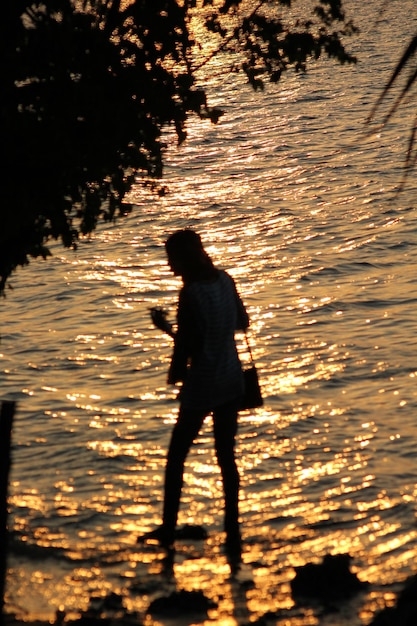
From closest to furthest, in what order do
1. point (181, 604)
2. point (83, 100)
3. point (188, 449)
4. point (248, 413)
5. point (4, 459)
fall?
point (4, 459) → point (181, 604) → point (83, 100) → point (188, 449) → point (248, 413)

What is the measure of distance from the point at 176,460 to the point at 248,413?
121 inches

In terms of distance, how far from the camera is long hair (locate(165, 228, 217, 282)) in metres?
6.86

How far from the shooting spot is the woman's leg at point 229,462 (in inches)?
281

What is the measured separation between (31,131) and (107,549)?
8.70 ft

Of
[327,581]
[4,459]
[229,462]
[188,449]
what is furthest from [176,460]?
[4,459]

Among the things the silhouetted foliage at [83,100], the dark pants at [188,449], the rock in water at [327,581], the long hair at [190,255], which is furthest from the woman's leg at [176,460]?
the silhouetted foliage at [83,100]

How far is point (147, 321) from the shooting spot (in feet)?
43.8

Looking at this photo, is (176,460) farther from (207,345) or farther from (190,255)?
(190,255)

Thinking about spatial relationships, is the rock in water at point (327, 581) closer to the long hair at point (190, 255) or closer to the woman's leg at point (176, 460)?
the woman's leg at point (176, 460)

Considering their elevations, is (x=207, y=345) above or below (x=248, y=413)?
above

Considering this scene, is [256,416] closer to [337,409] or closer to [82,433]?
[337,409]

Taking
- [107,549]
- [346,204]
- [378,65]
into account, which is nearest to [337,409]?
[107,549]

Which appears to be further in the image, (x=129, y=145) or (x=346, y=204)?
(x=346, y=204)

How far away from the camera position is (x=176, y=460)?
721cm
